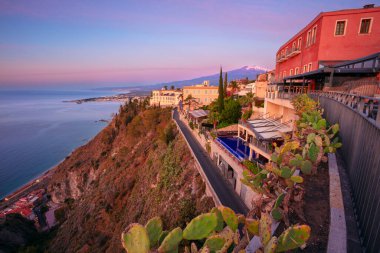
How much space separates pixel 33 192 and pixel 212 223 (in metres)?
62.8

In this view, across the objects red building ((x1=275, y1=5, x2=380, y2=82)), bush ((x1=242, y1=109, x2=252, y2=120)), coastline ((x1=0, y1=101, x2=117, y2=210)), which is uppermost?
red building ((x1=275, y1=5, x2=380, y2=82))

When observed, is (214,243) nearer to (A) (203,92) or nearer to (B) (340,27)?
(B) (340,27)

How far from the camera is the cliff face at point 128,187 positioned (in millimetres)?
18422

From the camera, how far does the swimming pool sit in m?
16.2

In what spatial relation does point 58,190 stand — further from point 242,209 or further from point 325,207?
point 325,207

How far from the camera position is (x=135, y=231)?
2186 mm

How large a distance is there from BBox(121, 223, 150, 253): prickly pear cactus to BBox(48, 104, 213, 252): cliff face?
1290 cm

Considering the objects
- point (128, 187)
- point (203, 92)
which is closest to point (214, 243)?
point (128, 187)

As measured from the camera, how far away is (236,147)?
18594mm

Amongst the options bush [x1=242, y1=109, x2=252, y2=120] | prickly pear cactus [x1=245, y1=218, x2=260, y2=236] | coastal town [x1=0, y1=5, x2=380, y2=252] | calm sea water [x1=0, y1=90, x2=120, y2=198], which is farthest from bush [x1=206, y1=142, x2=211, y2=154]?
calm sea water [x1=0, y1=90, x2=120, y2=198]

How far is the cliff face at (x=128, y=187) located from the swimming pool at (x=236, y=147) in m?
4.09

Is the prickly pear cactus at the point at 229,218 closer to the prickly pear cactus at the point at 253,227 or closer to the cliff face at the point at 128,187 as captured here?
the prickly pear cactus at the point at 253,227

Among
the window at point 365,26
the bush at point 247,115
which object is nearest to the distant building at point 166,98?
the bush at point 247,115

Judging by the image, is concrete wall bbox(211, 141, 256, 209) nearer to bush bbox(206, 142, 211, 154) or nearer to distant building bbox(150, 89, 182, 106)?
bush bbox(206, 142, 211, 154)
